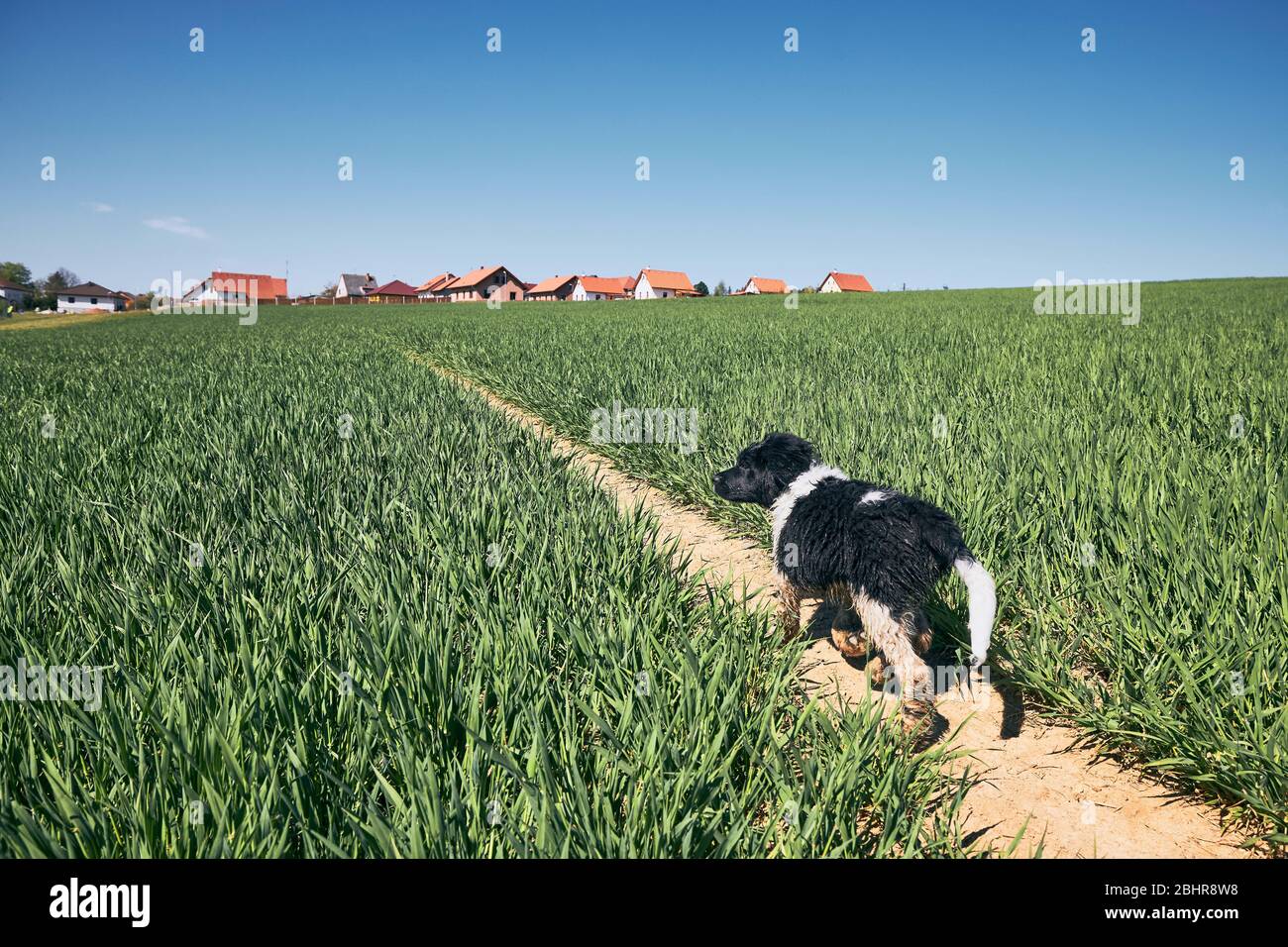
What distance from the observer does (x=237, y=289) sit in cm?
9119

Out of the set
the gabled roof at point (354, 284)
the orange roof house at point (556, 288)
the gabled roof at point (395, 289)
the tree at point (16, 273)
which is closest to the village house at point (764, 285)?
the orange roof house at point (556, 288)

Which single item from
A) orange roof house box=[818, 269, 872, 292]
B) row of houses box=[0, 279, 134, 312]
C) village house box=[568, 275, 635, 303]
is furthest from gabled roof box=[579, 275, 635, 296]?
row of houses box=[0, 279, 134, 312]

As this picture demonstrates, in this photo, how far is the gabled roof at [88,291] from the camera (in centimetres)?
10731

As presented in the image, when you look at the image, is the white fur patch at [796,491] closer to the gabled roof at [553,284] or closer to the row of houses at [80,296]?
the gabled roof at [553,284]

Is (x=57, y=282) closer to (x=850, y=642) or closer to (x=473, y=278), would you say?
(x=473, y=278)

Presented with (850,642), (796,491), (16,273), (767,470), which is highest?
(16,273)

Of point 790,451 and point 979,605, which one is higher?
point 790,451

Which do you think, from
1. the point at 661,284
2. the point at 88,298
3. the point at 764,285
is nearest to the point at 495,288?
the point at 661,284

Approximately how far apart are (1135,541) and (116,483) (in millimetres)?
6587

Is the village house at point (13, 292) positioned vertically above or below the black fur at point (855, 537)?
above

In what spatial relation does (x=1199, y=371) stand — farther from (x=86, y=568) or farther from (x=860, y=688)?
(x=86, y=568)

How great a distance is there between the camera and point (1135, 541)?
3359mm

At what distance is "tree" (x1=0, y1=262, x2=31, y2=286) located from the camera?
113125 millimetres

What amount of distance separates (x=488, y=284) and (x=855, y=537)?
107636 millimetres
